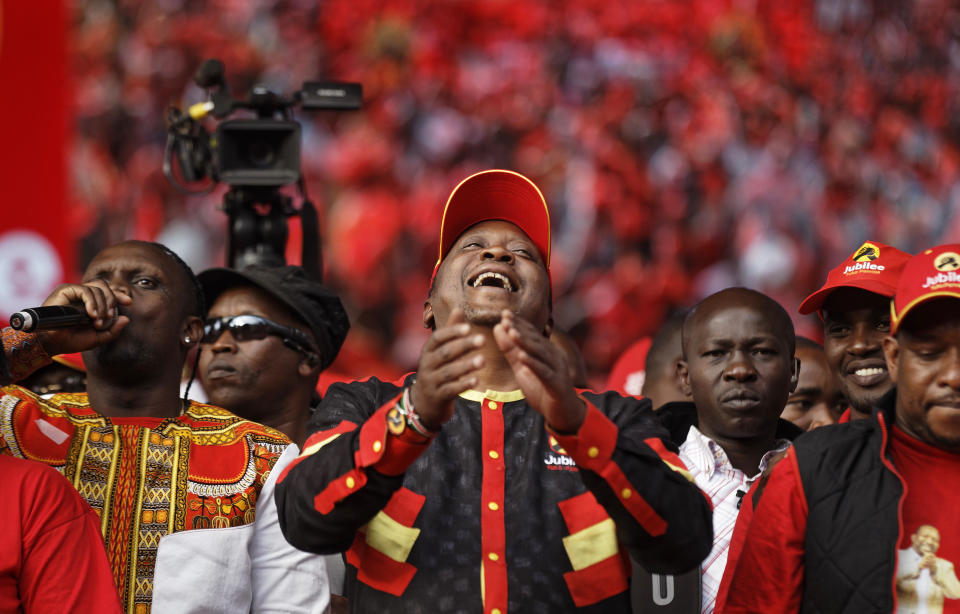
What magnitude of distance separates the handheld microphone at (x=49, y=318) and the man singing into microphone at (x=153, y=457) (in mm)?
29

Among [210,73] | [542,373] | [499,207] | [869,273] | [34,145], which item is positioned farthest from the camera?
[34,145]

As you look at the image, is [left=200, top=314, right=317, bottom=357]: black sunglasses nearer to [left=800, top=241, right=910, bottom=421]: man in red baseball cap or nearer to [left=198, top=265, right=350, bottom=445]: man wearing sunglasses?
[left=198, top=265, right=350, bottom=445]: man wearing sunglasses

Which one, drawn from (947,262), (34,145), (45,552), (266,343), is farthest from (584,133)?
(45,552)

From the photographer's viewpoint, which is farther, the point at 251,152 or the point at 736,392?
the point at 251,152

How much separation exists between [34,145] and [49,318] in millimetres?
4428

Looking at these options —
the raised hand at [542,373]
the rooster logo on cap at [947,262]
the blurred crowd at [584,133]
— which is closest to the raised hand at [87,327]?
the raised hand at [542,373]

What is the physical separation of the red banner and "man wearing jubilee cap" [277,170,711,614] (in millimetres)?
4725

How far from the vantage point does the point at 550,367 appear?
209cm

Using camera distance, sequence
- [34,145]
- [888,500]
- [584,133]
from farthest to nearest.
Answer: [584,133] → [34,145] → [888,500]

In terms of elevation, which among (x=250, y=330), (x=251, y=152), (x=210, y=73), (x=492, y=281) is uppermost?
(x=210, y=73)

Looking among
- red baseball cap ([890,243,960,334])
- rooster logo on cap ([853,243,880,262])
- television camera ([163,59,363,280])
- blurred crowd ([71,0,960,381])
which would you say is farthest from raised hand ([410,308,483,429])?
blurred crowd ([71,0,960,381])

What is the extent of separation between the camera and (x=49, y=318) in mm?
2980

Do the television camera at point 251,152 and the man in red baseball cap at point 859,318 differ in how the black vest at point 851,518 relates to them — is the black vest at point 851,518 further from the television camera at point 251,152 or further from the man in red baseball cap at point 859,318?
the television camera at point 251,152

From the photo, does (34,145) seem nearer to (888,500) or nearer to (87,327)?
(87,327)
